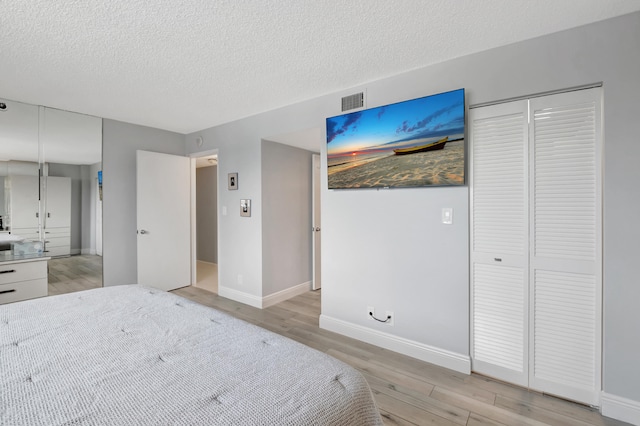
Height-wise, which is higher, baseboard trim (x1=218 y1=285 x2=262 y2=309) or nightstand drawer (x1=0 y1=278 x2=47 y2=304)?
nightstand drawer (x1=0 y1=278 x2=47 y2=304)

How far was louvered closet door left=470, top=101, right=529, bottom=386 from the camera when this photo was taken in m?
2.12

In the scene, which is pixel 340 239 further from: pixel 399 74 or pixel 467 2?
pixel 467 2

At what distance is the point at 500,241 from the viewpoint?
7.22 feet

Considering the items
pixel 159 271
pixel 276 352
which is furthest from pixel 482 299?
pixel 159 271

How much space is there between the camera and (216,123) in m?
4.13

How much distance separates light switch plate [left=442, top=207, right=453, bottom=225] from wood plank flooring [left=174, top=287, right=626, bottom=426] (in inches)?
45.5

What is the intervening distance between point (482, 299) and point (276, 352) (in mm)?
1725

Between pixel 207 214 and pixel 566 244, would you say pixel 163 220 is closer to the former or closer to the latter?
pixel 207 214

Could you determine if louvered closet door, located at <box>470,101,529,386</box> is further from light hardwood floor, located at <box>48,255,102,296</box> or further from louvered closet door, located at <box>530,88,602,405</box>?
light hardwood floor, located at <box>48,255,102,296</box>

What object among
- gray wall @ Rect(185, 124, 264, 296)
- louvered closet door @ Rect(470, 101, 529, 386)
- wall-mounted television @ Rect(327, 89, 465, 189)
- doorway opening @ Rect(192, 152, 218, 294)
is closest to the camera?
louvered closet door @ Rect(470, 101, 529, 386)

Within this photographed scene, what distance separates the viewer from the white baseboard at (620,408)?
1760 mm

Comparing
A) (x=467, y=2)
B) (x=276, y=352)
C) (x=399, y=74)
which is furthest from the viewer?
(x=399, y=74)

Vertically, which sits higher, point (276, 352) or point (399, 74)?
point (399, 74)

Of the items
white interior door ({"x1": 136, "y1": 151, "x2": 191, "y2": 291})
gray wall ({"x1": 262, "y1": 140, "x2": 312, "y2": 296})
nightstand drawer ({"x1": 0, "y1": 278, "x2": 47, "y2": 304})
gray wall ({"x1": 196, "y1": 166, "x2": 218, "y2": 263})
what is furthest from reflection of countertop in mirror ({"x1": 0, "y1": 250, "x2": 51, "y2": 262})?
gray wall ({"x1": 196, "y1": 166, "x2": 218, "y2": 263})
